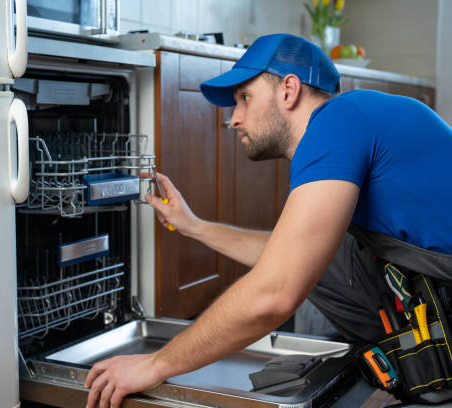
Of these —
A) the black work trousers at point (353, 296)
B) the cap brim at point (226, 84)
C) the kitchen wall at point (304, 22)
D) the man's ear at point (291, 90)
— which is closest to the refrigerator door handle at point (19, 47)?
the cap brim at point (226, 84)

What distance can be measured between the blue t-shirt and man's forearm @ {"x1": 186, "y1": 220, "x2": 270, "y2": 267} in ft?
1.63

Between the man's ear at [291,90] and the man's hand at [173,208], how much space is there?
18.2 inches

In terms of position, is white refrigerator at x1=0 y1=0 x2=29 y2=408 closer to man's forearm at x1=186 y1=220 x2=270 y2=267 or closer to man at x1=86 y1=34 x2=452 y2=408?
man at x1=86 y1=34 x2=452 y2=408

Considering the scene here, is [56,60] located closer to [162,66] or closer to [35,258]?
[162,66]

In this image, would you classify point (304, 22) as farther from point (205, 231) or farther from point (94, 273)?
point (94, 273)

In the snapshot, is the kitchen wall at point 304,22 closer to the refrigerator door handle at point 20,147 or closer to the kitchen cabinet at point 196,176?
the kitchen cabinet at point 196,176

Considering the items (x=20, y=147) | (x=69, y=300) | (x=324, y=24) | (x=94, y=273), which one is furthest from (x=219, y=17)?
(x=20, y=147)

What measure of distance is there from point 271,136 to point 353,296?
1.61 ft

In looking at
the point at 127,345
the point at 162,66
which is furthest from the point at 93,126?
the point at 127,345

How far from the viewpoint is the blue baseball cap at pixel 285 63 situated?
4.33 ft

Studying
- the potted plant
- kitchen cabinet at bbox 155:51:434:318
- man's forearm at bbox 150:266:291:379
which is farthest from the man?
the potted plant

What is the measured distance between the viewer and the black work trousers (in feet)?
5.17

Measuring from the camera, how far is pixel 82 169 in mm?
1526

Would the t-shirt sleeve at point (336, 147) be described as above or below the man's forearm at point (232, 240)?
above
